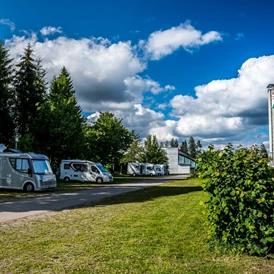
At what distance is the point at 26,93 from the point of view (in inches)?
1437

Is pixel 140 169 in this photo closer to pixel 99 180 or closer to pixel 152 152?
pixel 152 152

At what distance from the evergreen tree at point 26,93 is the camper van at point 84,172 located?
28.8 feet

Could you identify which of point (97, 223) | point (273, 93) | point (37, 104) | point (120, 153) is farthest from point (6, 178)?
point (273, 93)

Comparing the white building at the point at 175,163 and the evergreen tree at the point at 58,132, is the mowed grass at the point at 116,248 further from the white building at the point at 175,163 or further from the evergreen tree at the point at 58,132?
the white building at the point at 175,163

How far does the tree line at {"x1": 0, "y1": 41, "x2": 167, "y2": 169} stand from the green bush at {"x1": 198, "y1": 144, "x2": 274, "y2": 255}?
25756mm

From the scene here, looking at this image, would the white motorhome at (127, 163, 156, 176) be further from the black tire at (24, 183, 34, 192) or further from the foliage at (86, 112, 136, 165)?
the black tire at (24, 183, 34, 192)

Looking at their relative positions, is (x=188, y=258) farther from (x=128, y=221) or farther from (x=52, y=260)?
(x=128, y=221)

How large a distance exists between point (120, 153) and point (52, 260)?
34.7 meters

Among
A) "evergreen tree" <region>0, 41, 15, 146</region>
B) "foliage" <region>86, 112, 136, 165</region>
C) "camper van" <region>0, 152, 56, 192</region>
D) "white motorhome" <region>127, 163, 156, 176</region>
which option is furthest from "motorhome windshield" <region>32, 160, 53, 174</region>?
"white motorhome" <region>127, 163, 156, 176</region>

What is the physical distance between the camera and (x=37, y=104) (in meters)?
36.3

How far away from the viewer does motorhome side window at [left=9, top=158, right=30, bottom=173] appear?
18.2m

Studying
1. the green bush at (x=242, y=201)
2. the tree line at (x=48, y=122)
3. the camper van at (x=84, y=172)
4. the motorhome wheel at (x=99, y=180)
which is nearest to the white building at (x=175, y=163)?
the tree line at (x=48, y=122)

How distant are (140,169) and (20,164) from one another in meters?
37.7

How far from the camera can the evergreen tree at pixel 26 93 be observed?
36.2 meters
